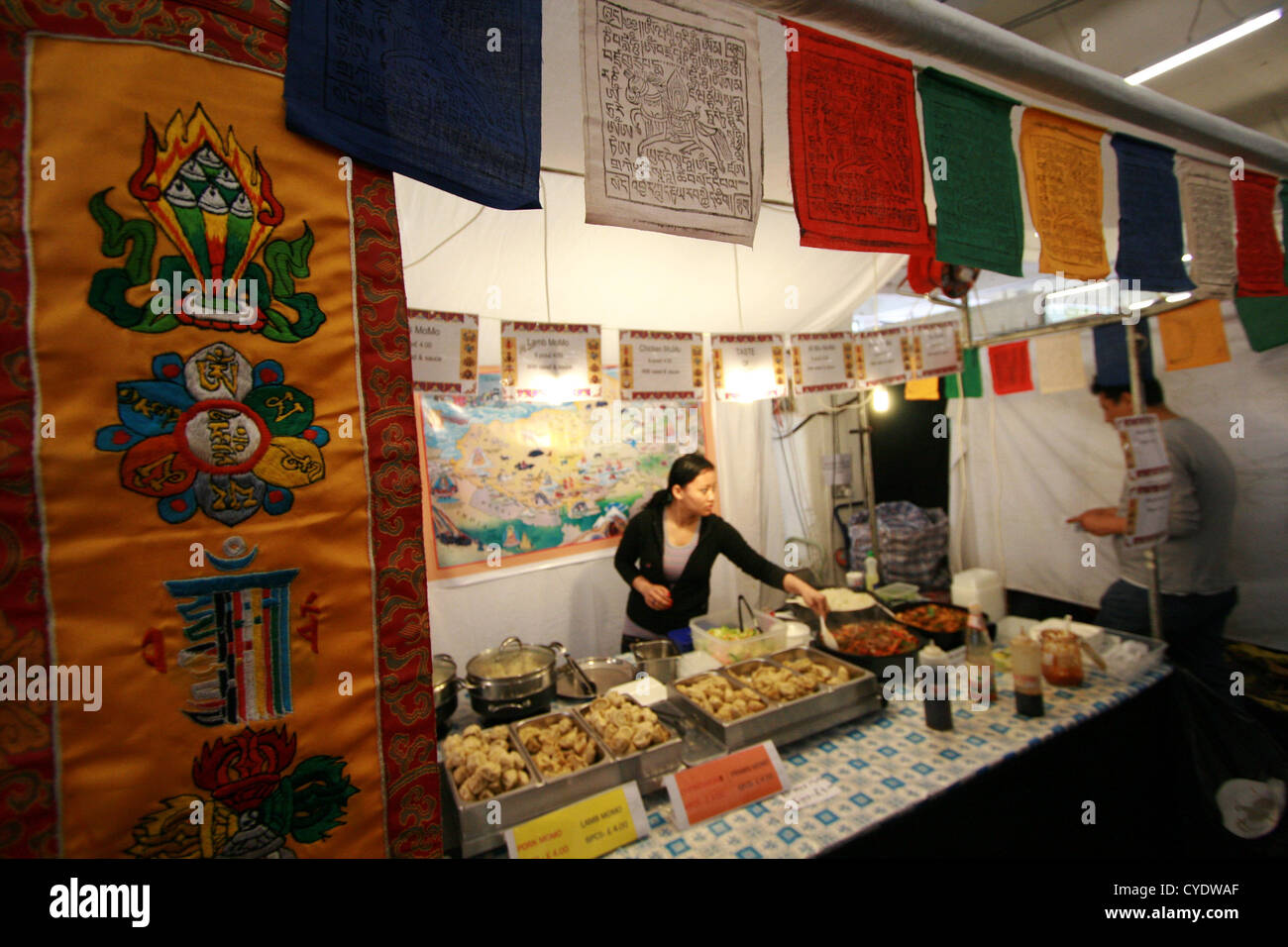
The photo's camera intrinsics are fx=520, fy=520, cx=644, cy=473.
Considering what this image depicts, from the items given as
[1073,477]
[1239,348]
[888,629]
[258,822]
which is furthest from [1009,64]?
[1073,477]

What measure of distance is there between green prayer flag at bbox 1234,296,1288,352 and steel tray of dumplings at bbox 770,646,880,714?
15.0ft

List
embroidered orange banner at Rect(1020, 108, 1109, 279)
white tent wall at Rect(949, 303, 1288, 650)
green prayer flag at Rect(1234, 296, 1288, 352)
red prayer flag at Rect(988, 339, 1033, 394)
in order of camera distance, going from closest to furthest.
A: embroidered orange banner at Rect(1020, 108, 1109, 279), green prayer flag at Rect(1234, 296, 1288, 352), red prayer flag at Rect(988, 339, 1033, 394), white tent wall at Rect(949, 303, 1288, 650)

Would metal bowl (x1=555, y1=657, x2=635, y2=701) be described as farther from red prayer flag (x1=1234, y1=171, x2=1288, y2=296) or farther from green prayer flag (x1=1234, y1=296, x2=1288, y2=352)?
green prayer flag (x1=1234, y1=296, x2=1288, y2=352)

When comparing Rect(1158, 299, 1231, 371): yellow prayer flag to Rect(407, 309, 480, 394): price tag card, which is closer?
Rect(407, 309, 480, 394): price tag card

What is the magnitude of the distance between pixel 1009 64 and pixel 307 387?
2740 mm

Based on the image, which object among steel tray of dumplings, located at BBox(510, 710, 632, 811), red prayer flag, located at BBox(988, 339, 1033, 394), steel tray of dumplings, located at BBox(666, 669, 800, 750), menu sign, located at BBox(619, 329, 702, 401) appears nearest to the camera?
steel tray of dumplings, located at BBox(510, 710, 632, 811)

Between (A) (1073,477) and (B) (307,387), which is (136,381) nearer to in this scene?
(B) (307,387)

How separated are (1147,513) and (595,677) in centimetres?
326

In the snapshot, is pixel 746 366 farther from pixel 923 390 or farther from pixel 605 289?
pixel 923 390

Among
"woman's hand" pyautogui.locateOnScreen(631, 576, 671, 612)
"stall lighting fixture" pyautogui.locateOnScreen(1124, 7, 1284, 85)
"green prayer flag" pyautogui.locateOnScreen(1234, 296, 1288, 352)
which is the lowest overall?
"woman's hand" pyautogui.locateOnScreen(631, 576, 671, 612)

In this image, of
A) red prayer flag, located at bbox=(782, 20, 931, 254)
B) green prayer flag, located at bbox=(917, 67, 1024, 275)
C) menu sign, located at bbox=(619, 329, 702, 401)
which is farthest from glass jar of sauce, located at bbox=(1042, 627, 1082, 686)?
menu sign, located at bbox=(619, 329, 702, 401)

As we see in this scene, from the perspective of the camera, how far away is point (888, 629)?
2.68m

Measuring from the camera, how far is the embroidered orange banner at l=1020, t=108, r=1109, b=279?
223 centimetres

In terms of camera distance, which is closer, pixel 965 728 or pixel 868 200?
pixel 868 200
